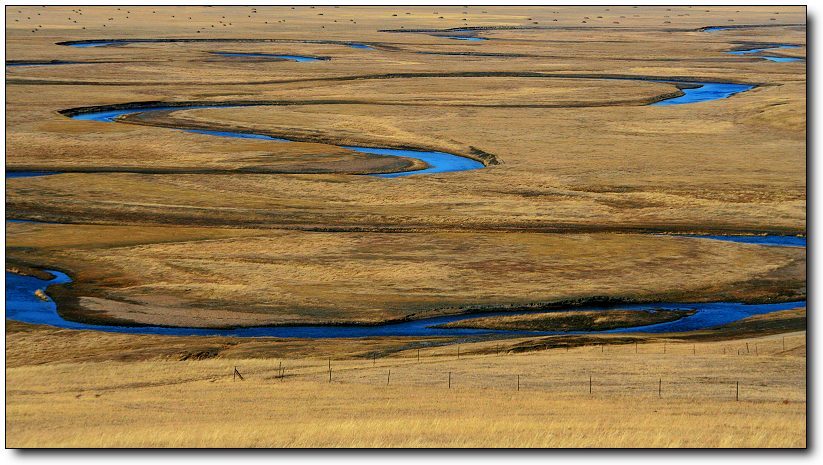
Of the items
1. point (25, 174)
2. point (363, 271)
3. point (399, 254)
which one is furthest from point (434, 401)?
point (25, 174)

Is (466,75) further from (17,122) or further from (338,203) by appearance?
(338,203)

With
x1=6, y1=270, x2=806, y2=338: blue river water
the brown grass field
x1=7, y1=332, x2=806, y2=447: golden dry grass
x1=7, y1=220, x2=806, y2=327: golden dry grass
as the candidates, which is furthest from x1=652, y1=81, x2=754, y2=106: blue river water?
x1=7, y1=332, x2=806, y2=447: golden dry grass

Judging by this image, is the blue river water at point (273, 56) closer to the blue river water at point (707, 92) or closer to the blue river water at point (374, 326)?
the blue river water at point (707, 92)

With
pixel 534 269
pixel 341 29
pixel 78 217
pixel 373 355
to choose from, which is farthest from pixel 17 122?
pixel 341 29

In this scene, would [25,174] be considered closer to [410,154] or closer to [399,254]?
[410,154]

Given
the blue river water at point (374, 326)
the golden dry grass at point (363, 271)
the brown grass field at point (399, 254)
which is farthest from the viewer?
the golden dry grass at point (363, 271)

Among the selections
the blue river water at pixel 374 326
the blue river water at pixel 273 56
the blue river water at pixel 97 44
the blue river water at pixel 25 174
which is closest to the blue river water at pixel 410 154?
the blue river water at pixel 25 174

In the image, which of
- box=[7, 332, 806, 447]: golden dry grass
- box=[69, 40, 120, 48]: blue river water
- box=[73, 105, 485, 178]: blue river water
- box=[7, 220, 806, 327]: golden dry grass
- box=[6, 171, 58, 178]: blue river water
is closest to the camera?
box=[7, 332, 806, 447]: golden dry grass

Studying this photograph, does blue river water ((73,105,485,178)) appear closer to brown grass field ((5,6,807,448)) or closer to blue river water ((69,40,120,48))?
brown grass field ((5,6,807,448))
